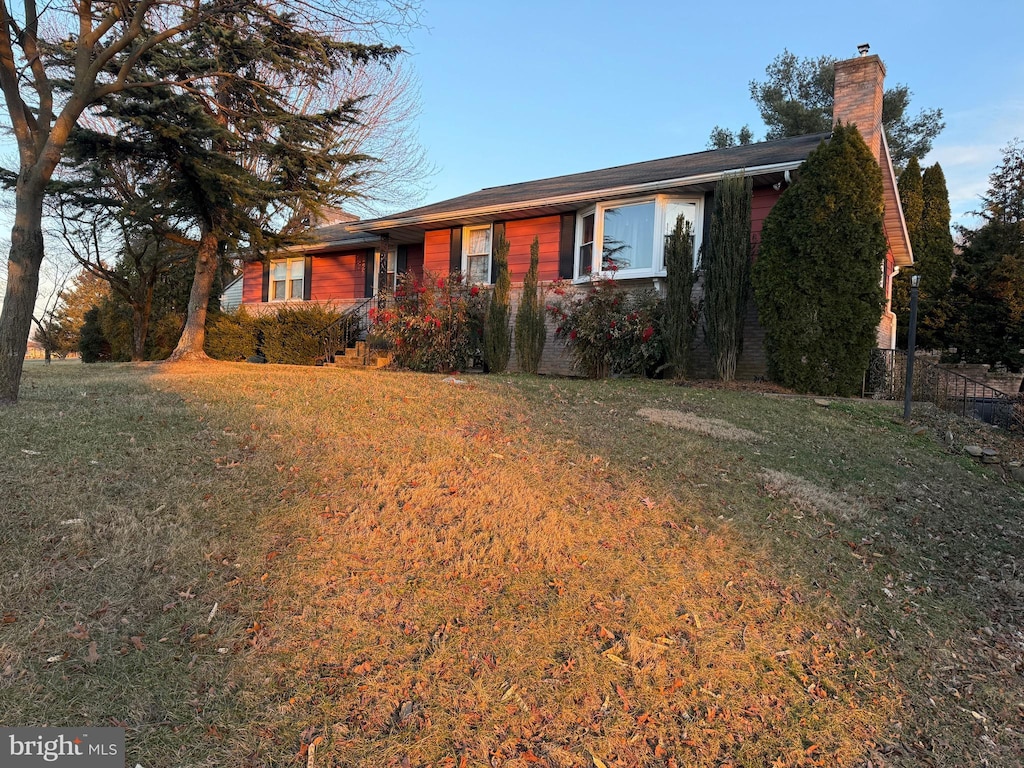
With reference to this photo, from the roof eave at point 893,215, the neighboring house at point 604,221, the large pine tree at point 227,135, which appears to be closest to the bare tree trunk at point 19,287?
the large pine tree at point 227,135

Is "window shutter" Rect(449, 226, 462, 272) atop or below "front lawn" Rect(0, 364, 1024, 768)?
atop

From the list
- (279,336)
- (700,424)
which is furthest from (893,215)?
(279,336)

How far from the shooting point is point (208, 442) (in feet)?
14.9

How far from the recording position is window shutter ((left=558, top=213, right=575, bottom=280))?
13.2 meters

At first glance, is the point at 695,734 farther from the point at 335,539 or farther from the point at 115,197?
the point at 115,197

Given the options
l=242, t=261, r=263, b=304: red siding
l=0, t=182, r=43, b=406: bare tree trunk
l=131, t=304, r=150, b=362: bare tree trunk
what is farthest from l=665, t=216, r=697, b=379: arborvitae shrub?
l=131, t=304, r=150, b=362: bare tree trunk

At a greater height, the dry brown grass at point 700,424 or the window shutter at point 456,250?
the window shutter at point 456,250

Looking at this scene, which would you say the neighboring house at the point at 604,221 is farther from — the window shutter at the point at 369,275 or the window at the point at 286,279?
the window at the point at 286,279

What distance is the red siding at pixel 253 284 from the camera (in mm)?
20844

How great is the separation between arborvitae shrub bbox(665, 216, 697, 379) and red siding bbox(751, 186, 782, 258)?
167 centimetres

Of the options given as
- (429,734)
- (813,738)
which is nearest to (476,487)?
(429,734)

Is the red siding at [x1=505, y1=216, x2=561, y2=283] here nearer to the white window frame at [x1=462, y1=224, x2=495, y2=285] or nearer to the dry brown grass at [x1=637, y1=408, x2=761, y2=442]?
the white window frame at [x1=462, y1=224, x2=495, y2=285]

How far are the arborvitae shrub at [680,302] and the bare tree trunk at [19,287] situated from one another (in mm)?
8705

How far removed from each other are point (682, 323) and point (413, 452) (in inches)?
268
